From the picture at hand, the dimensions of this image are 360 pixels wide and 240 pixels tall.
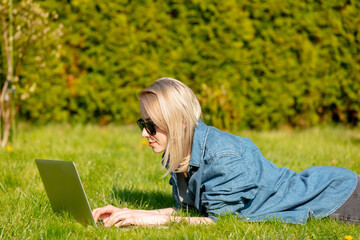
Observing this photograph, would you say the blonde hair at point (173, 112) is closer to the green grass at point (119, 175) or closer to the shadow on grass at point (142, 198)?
the green grass at point (119, 175)

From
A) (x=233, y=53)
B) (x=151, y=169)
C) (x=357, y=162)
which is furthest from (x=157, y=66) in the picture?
(x=357, y=162)

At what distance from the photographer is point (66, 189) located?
2.37 metres

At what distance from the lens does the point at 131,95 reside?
618cm

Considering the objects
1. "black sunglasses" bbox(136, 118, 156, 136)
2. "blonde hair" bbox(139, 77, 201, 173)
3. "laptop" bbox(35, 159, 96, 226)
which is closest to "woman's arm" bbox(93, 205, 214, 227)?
"laptop" bbox(35, 159, 96, 226)

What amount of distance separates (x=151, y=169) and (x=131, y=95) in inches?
100

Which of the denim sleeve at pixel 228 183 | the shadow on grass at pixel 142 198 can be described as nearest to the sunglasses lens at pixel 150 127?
the denim sleeve at pixel 228 183

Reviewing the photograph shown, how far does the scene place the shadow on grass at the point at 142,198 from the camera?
302cm

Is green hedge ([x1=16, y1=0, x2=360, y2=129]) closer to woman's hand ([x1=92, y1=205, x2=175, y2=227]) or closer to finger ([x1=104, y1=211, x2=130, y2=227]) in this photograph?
woman's hand ([x1=92, y1=205, x2=175, y2=227])

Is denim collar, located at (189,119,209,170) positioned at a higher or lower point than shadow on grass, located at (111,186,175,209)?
higher

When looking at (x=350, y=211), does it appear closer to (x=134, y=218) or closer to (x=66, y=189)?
(x=134, y=218)

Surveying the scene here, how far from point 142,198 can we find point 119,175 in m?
0.57

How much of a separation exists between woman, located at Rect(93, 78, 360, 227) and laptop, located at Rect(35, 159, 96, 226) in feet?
0.42

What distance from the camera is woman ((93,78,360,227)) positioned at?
232 centimetres

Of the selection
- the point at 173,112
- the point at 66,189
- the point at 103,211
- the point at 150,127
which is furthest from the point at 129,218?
the point at 173,112
